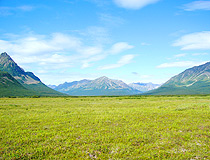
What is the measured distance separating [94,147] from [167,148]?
6883 millimetres

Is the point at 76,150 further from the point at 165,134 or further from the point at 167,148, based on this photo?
the point at 165,134

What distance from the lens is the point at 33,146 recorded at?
51.3 feet

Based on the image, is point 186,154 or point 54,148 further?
point 54,148

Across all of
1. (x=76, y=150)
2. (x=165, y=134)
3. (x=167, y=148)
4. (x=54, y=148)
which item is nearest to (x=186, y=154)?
(x=167, y=148)

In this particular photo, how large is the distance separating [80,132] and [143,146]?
26.9 ft

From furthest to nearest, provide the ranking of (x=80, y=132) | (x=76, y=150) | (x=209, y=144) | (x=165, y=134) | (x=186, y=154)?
(x=80, y=132)
(x=165, y=134)
(x=209, y=144)
(x=76, y=150)
(x=186, y=154)

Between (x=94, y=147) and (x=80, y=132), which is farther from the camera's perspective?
(x=80, y=132)

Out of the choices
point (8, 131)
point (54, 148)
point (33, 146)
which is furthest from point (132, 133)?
point (8, 131)

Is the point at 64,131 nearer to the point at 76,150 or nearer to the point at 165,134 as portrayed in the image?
the point at 76,150

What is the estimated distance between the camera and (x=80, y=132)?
20.2m

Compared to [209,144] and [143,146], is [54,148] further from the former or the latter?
[209,144]

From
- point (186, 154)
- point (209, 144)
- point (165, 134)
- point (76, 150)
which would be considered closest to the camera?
point (186, 154)

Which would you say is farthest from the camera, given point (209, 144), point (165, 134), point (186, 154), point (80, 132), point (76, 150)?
point (80, 132)

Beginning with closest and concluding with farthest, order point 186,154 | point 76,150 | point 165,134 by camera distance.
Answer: point 186,154 → point 76,150 → point 165,134
